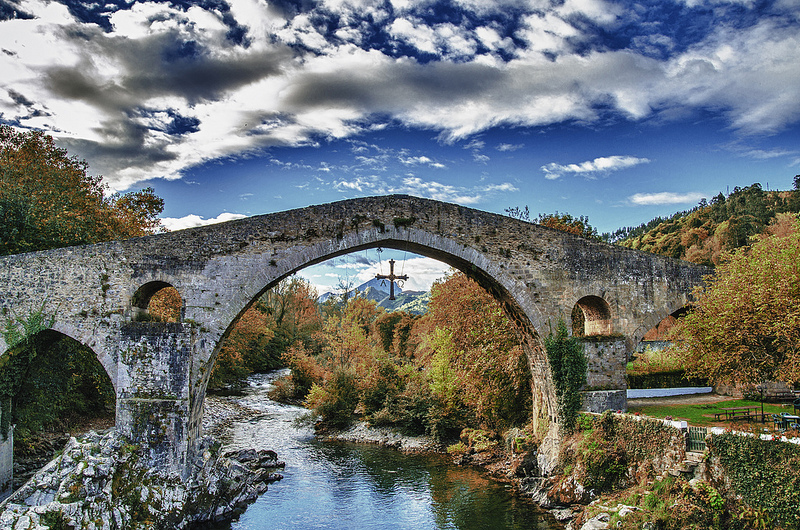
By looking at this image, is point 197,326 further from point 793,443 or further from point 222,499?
point 793,443

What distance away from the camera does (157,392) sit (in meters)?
13.1

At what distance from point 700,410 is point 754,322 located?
19.4 ft

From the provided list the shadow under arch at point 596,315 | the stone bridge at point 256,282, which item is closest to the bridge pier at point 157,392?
the stone bridge at point 256,282

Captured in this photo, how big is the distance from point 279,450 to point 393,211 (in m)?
10.7

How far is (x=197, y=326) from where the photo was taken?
13.9m

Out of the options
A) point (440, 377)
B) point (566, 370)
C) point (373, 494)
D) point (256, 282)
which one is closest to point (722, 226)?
point (440, 377)

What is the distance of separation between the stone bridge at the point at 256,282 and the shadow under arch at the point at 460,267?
39mm

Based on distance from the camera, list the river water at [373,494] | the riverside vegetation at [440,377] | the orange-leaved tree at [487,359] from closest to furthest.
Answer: the riverside vegetation at [440,377], the river water at [373,494], the orange-leaved tree at [487,359]

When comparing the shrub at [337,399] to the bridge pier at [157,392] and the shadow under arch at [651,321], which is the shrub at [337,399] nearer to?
the bridge pier at [157,392]

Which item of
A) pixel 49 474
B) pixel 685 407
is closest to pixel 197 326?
pixel 49 474

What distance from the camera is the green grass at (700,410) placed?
1396 centimetres

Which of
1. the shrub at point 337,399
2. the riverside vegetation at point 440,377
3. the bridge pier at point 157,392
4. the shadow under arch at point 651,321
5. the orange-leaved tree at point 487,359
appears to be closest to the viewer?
the riverside vegetation at point 440,377

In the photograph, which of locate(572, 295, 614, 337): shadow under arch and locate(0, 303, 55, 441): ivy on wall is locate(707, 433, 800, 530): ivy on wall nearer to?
locate(572, 295, 614, 337): shadow under arch

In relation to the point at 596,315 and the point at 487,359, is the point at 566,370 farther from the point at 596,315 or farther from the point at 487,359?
the point at 487,359
